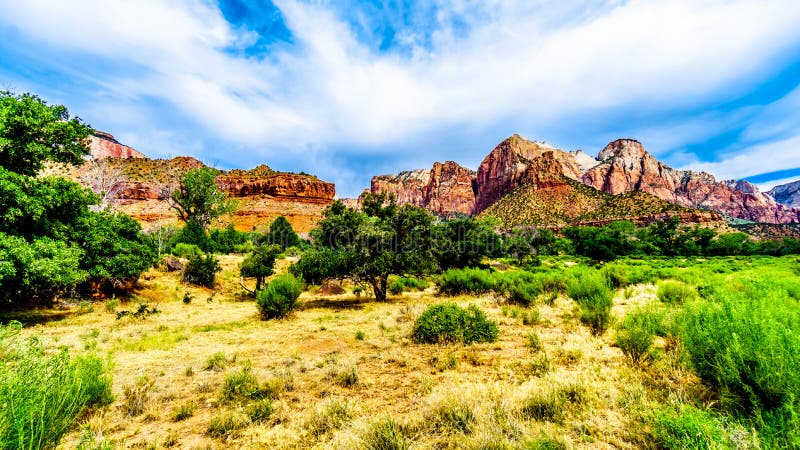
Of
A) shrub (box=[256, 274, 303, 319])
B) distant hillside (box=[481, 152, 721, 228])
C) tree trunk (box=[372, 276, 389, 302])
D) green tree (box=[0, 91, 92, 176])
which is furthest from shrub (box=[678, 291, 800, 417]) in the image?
distant hillside (box=[481, 152, 721, 228])

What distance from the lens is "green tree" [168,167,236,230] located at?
34281 mm

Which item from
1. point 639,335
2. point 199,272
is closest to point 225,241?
point 199,272

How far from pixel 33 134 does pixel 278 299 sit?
9.88m

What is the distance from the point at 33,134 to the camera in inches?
413

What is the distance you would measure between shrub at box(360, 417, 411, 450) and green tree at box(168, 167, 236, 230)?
3753 cm

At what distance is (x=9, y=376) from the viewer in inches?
115

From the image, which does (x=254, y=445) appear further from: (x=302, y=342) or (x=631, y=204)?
(x=631, y=204)

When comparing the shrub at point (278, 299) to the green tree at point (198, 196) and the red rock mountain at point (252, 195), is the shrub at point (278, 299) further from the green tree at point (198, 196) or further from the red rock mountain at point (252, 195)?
the red rock mountain at point (252, 195)

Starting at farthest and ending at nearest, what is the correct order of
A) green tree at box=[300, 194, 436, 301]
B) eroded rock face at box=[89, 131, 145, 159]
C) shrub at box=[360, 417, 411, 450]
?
eroded rock face at box=[89, 131, 145, 159] → green tree at box=[300, 194, 436, 301] → shrub at box=[360, 417, 411, 450]

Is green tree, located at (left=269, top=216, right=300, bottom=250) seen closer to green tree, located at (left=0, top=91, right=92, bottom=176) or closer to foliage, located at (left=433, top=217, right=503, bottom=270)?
foliage, located at (left=433, top=217, right=503, bottom=270)

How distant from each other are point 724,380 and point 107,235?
19362mm

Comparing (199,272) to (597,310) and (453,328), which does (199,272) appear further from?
(597,310)

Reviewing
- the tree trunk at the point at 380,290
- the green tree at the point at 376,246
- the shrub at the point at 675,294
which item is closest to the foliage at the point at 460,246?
the green tree at the point at 376,246

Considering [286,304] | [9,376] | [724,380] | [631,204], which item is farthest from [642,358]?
[631,204]
